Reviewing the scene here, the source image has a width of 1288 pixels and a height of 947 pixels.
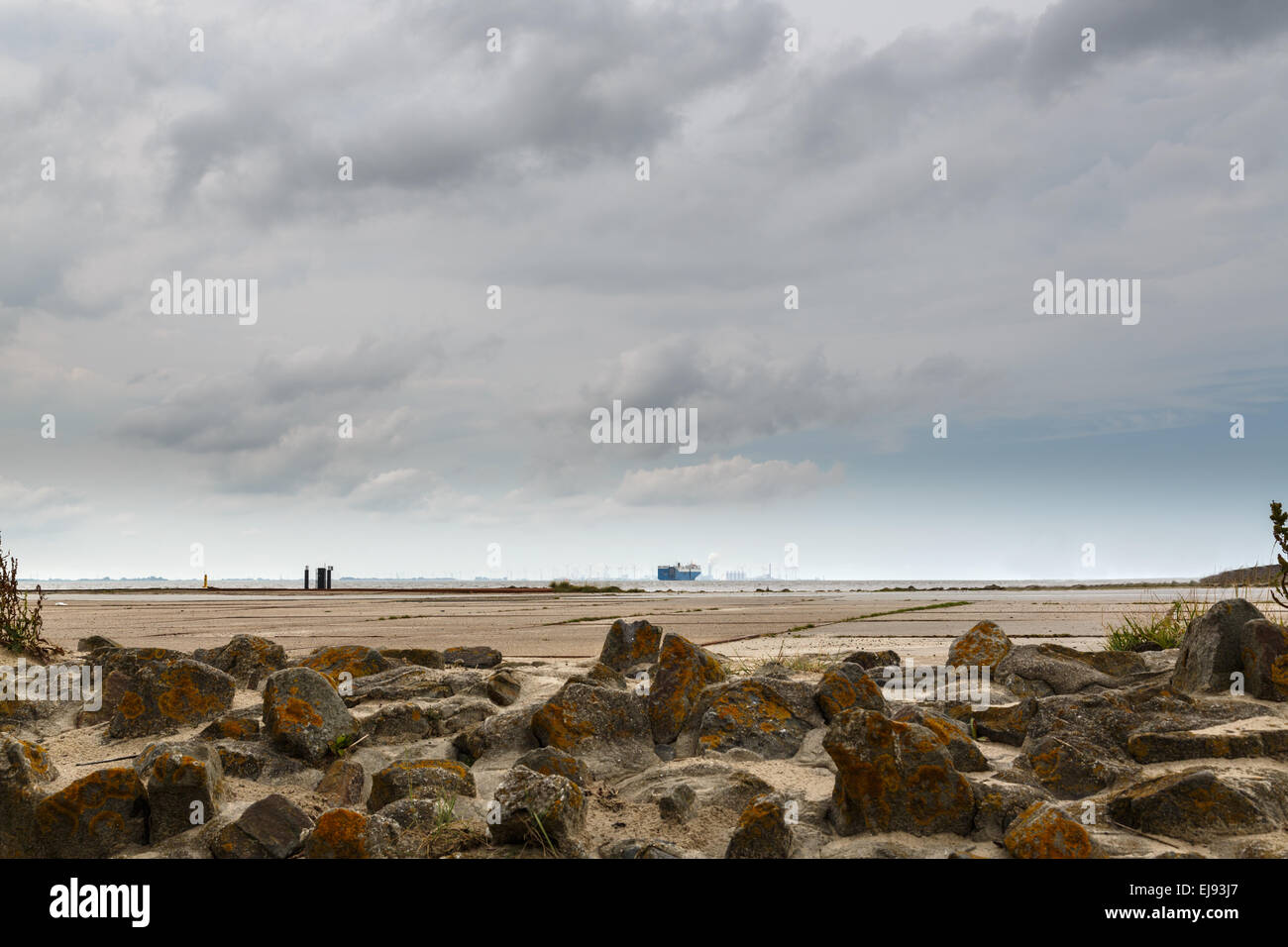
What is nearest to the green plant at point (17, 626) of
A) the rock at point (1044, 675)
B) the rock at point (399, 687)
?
the rock at point (399, 687)

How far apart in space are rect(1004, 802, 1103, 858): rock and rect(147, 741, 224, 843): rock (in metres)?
2.76

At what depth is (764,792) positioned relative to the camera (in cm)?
334

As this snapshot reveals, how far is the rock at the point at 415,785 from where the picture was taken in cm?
321

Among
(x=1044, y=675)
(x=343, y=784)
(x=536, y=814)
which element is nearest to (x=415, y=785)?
(x=343, y=784)

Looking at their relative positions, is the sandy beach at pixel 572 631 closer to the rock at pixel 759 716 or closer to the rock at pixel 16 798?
the rock at pixel 759 716

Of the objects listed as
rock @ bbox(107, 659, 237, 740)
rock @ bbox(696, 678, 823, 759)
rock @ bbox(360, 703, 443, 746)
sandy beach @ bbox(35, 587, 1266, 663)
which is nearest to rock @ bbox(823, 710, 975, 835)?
rock @ bbox(696, 678, 823, 759)

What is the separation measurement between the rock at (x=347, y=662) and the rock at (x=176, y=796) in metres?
2.39

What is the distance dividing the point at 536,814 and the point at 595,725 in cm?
123

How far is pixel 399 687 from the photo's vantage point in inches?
200

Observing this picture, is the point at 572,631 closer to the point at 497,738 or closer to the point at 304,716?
the point at 497,738

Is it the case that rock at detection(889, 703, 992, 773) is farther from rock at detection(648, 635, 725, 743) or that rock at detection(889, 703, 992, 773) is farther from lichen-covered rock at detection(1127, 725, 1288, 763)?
rock at detection(648, 635, 725, 743)

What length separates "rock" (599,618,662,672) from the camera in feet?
19.4
